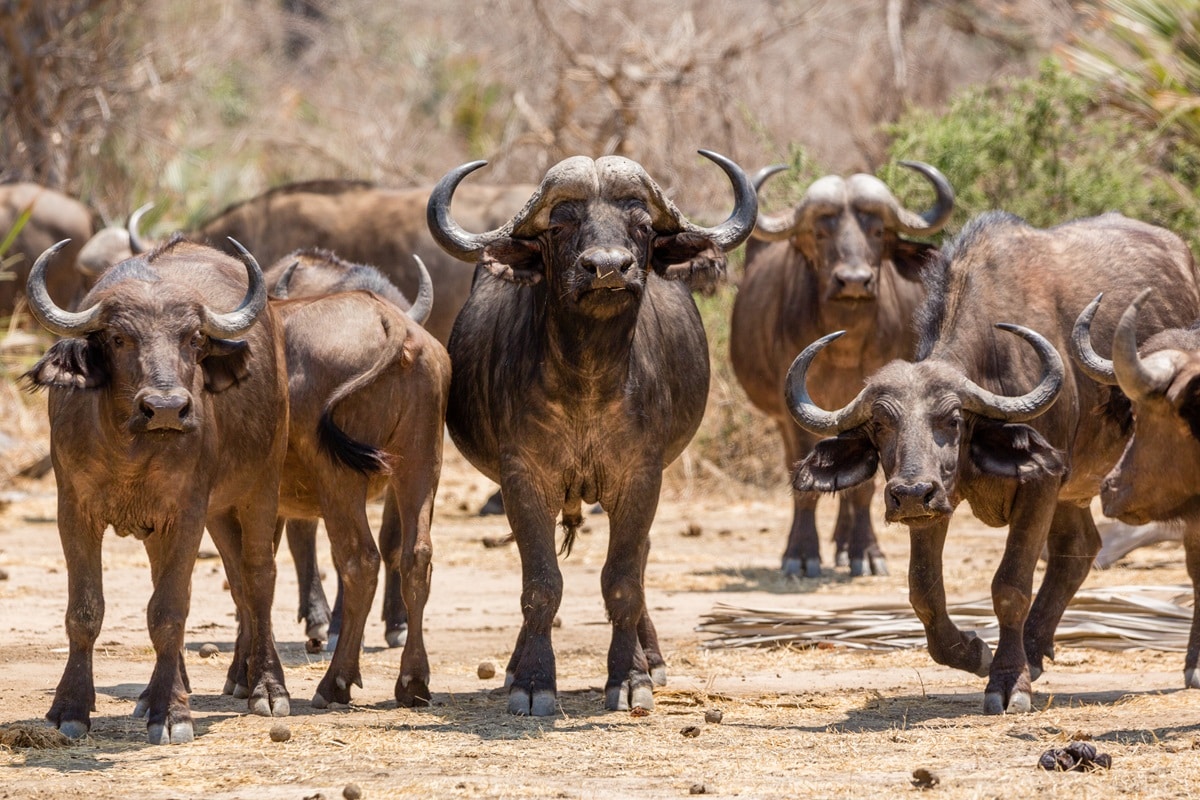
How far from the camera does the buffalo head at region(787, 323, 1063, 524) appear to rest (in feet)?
24.9

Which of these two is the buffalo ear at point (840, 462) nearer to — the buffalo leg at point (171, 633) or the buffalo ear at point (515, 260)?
the buffalo ear at point (515, 260)

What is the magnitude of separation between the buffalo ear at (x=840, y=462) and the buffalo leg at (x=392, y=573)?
94.9 inches

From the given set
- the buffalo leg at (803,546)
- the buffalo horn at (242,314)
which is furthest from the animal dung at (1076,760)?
the buffalo leg at (803,546)

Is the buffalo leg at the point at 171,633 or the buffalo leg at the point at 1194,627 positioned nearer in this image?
the buffalo leg at the point at 171,633

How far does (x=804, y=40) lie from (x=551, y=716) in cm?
2386

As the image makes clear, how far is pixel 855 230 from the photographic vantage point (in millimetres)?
12758

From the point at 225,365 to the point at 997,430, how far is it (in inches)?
137

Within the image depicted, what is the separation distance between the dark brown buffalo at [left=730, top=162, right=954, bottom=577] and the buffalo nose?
658 centimetres

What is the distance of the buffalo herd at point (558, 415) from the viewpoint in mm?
7207

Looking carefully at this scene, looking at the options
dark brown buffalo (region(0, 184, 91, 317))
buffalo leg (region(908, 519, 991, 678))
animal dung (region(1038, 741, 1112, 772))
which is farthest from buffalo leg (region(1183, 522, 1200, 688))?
dark brown buffalo (region(0, 184, 91, 317))

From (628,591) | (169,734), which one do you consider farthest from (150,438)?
(628,591)

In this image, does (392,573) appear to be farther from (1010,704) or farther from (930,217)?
(930,217)

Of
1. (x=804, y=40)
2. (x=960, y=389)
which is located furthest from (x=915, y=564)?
(x=804, y=40)

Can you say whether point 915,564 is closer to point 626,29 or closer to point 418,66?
point 626,29
